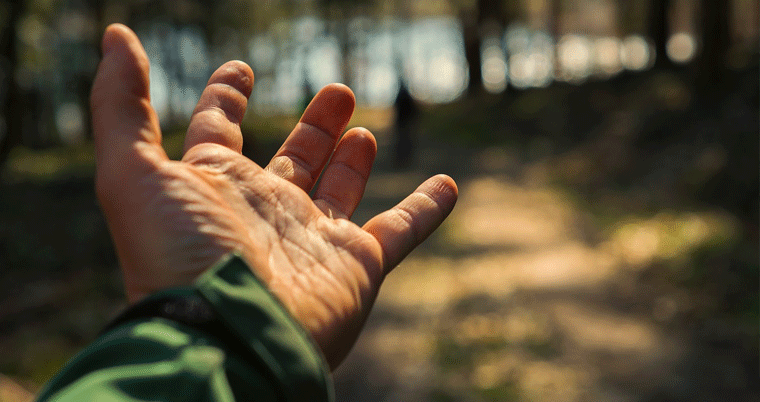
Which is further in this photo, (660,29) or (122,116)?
(660,29)

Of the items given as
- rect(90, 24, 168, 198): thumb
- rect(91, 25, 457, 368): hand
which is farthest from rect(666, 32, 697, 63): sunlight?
rect(90, 24, 168, 198): thumb

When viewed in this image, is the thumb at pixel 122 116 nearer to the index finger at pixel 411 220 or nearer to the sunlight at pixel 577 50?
the index finger at pixel 411 220

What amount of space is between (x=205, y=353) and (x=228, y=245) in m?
0.53

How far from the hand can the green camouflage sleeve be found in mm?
236

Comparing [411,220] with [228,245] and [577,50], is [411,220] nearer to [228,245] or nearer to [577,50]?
[228,245]

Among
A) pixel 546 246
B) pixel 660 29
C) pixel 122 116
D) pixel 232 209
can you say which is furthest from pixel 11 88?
pixel 660 29

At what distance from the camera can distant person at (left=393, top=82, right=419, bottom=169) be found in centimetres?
1421

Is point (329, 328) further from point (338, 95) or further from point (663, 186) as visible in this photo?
point (663, 186)

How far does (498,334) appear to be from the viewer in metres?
5.52

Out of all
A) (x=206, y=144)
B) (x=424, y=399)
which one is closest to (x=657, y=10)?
(x=424, y=399)

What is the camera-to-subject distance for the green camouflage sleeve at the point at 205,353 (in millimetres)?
1323

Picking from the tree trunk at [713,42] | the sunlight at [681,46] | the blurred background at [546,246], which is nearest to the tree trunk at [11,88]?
the blurred background at [546,246]

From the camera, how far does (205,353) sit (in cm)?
143

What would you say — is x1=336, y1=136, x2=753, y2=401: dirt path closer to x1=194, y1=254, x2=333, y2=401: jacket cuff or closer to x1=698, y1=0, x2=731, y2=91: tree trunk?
x1=194, y1=254, x2=333, y2=401: jacket cuff
